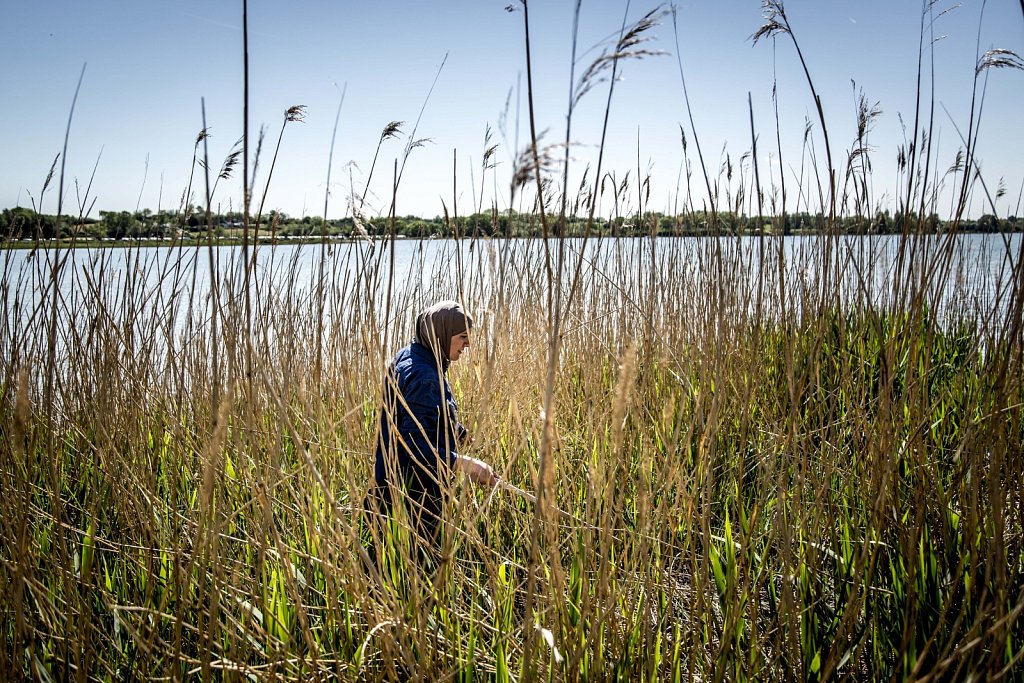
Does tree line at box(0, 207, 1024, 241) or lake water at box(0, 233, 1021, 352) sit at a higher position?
tree line at box(0, 207, 1024, 241)

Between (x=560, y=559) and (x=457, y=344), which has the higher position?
(x=457, y=344)

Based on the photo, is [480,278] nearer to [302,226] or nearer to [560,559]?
[302,226]

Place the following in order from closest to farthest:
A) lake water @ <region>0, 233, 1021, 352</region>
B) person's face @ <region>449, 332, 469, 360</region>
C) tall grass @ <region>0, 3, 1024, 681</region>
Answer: tall grass @ <region>0, 3, 1024, 681</region>, lake water @ <region>0, 233, 1021, 352</region>, person's face @ <region>449, 332, 469, 360</region>

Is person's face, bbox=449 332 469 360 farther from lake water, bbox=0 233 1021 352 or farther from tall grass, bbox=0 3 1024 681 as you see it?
tall grass, bbox=0 3 1024 681

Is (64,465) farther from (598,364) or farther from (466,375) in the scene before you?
(598,364)

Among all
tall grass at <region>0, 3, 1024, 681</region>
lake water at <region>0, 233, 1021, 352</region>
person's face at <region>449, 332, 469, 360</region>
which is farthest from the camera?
person's face at <region>449, 332, 469, 360</region>

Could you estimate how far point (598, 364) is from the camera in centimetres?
190

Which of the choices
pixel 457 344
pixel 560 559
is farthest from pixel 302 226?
pixel 560 559

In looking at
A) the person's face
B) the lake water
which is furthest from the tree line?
the person's face

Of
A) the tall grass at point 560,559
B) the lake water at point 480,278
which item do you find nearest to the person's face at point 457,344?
the lake water at point 480,278

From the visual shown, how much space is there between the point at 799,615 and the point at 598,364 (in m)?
0.91

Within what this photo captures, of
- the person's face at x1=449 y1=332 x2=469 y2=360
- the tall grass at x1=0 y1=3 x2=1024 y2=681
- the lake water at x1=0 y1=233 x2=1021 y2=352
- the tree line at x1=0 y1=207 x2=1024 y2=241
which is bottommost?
the tall grass at x1=0 y1=3 x2=1024 y2=681

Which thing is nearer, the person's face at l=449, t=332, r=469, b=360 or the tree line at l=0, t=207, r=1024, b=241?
the tree line at l=0, t=207, r=1024, b=241

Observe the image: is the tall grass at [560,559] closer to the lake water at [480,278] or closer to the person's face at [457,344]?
the lake water at [480,278]
